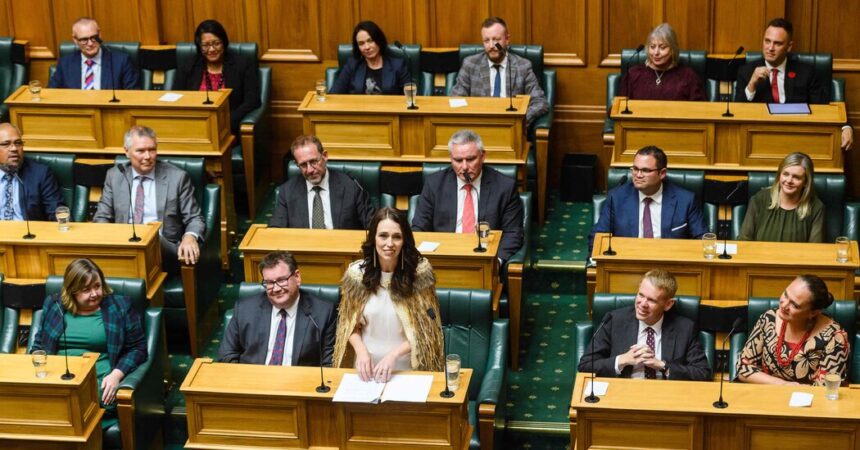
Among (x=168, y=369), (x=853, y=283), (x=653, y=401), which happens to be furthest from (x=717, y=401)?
(x=168, y=369)

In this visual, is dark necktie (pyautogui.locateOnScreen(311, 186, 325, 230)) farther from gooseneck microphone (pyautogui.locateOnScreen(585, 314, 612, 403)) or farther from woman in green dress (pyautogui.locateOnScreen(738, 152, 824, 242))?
woman in green dress (pyautogui.locateOnScreen(738, 152, 824, 242))

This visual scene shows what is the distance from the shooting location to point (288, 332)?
4.84m

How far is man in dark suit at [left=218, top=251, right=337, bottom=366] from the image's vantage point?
15.8 feet

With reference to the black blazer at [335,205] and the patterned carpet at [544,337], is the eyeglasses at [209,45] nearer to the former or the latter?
the patterned carpet at [544,337]

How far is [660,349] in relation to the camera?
469cm

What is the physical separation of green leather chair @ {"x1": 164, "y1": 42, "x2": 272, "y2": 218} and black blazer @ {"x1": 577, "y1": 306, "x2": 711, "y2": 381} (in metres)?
2.34

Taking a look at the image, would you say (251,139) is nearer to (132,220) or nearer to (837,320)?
(132,220)

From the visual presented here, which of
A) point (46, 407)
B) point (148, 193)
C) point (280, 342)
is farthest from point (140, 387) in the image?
point (148, 193)

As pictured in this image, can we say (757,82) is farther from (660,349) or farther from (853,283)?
(660,349)

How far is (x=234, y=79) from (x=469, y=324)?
7.66ft

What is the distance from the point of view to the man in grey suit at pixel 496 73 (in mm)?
6555

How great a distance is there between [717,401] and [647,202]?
1.47m

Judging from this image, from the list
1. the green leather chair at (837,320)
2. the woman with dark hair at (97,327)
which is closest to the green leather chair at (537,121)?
the green leather chair at (837,320)

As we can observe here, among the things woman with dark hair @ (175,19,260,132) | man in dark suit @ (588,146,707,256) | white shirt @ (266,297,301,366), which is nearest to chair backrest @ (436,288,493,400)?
white shirt @ (266,297,301,366)
